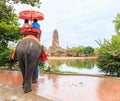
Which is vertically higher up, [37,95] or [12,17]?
[12,17]

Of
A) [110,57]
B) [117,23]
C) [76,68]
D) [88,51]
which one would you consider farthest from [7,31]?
[88,51]

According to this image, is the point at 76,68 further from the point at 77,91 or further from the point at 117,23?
the point at 117,23

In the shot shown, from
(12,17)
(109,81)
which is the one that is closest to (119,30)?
(12,17)

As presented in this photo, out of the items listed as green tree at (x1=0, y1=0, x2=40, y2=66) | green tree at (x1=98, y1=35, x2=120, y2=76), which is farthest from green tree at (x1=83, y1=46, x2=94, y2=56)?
green tree at (x1=98, y1=35, x2=120, y2=76)

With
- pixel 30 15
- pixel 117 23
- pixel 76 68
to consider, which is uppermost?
pixel 117 23

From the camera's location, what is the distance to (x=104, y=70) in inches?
523

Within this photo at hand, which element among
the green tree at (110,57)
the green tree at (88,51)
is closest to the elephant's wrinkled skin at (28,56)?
the green tree at (110,57)

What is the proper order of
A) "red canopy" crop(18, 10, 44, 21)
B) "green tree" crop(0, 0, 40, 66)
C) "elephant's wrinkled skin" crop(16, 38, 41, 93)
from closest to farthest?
"elephant's wrinkled skin" crop(16, 38, 41, 93)
"red canopy" crop(18, 10, 44, 21)
"green tree" crop(0, 0, 40, 66)

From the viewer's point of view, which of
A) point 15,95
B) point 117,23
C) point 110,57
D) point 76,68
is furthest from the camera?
point 117,23

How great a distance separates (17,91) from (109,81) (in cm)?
355

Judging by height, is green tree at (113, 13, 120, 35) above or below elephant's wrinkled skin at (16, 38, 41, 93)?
above

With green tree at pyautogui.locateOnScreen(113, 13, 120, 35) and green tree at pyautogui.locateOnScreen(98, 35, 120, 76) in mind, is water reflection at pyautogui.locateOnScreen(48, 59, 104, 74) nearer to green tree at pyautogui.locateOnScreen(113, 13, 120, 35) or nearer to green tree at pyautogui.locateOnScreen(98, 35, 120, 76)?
green tree at pyautogui.locateOnScreen(98, 35, 120, 76)

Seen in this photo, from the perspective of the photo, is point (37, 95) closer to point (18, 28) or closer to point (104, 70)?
point (104, 70)

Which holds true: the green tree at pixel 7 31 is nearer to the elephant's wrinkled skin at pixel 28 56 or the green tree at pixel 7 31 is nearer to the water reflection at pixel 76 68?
the water reflection at pixel 76 68
